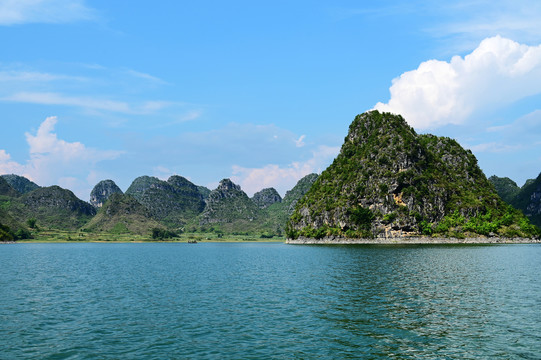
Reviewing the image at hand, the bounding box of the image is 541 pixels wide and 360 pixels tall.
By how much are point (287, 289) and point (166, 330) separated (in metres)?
30.6

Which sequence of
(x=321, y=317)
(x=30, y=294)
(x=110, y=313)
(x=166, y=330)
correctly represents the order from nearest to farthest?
(x=166, y=330)
(x=321, y=317)
(x=110, y=313)
(x=30, y=294)

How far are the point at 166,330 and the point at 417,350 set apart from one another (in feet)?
77.8

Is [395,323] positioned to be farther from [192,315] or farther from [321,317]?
[192,315]

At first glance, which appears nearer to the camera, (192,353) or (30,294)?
(192,353)

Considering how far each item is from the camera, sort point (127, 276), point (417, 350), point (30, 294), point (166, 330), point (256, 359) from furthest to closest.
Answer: point (127, 276), point (30, 294), point (166, 330), point (417, 350), point (256, 359)

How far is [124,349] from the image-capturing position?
3328cm

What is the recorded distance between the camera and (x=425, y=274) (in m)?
83.9

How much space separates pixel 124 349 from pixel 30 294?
39.9 m

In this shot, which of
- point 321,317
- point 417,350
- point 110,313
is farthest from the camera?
point 110,313

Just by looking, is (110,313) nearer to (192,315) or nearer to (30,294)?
(192,315)

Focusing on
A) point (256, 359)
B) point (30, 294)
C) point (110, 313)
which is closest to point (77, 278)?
point (30, 294)

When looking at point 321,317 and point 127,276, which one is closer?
point 321,317

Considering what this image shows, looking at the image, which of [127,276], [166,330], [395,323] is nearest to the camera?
[166,330]

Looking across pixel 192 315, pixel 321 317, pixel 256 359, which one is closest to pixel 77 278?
pixel 192 315
